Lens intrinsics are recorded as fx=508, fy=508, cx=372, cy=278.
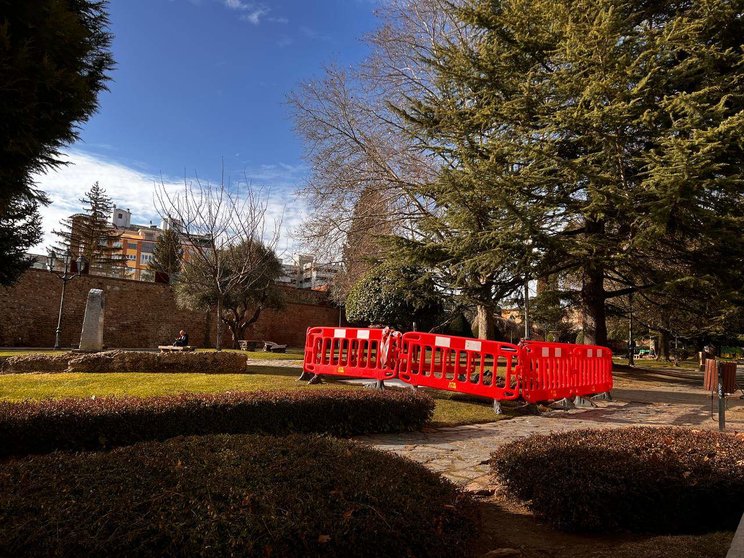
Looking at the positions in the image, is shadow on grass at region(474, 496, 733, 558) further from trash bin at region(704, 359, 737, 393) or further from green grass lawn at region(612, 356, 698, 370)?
green grass lawn at region(612, 356, 698, 370)

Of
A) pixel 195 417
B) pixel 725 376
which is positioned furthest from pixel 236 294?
pixel 725 376

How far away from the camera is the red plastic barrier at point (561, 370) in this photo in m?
7.69

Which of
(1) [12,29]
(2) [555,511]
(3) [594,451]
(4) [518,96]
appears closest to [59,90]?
(1) [12,29]

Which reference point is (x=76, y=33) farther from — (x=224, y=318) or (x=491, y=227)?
(x=224, y=318)

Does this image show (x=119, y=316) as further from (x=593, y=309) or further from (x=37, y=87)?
(x=37, y=87)

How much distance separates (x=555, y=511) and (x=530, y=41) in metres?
11.3

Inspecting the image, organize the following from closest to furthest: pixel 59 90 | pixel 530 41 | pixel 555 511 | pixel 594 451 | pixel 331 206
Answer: pixel 59 90, pixel 555 511, pixel 594 451, pixel 530 41, pixel 331 206

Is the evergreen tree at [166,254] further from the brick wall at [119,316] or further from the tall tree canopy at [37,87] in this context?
the tall tree canopy at [37,87]

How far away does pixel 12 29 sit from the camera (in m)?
2.32

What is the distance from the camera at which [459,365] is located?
8102mm

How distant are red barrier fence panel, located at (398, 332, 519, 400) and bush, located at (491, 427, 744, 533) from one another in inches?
165

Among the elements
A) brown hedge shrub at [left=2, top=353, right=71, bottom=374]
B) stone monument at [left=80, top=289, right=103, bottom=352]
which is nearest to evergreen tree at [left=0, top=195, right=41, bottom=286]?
stone monument at [left=80, top=289, right=103, bottom=352]

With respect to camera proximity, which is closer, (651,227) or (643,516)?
(643,516)

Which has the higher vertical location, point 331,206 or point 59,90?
point 331,206
